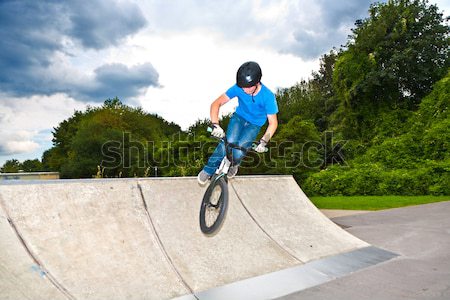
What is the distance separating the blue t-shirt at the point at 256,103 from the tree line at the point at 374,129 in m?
13.8

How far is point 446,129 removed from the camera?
2022 centimetres

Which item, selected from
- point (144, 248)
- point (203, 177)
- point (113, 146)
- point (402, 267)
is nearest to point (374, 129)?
point (402, 267)

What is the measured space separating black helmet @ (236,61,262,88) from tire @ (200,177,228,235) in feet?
4.52

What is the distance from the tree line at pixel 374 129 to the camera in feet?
63.2

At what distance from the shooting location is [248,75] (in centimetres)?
496

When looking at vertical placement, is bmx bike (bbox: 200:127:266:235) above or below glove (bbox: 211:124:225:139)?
below

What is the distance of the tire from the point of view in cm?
504

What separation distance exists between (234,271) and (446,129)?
19.7 m

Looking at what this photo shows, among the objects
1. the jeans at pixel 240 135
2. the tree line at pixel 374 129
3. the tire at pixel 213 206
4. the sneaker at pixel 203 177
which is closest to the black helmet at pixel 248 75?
the jeans at pixel 240 135

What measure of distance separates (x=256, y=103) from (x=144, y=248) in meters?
2.43

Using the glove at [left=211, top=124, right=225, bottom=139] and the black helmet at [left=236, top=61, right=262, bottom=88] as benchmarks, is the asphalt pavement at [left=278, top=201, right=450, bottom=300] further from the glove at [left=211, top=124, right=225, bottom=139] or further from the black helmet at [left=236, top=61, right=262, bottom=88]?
the black helmet at [left=236, top=61, right=262, bottom=88]

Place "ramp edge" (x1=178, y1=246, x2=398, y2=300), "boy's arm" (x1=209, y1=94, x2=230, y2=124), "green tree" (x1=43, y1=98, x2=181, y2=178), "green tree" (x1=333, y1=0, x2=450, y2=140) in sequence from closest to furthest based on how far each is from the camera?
"ramp edge" (x1=178, y1=246, x2=398, y2=300) → "boy's arm" (x1=209, y1=94, x2=230, y2=124) → "green tree" (x1=333, y1=0, x2=450, y2=140) → "green tree" (x1=43, y1=98, x2=181, y2=178)

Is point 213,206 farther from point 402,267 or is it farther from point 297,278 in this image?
point 402,267

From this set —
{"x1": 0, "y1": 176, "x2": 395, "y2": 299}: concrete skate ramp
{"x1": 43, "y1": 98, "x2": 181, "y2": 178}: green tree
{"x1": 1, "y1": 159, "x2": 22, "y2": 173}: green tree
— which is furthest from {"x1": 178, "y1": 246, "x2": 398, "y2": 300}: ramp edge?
{"x1": 1, "y1": 159, "x2": 22, "y2": 173}: green tree
